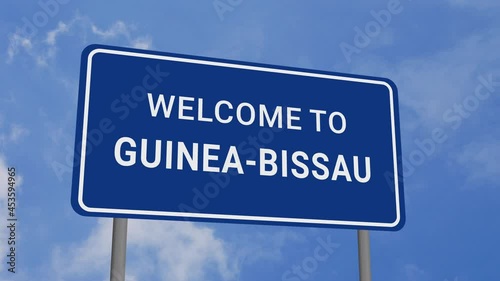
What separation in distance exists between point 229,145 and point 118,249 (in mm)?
895

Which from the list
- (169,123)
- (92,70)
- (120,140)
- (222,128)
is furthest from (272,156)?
(92,70)

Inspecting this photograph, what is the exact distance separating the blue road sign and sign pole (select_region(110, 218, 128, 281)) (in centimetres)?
7

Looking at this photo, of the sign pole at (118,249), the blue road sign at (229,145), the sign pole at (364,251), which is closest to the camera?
the sign pole at (118,249)

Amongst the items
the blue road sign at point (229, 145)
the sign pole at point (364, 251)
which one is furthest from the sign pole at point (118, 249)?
the sign pole at point (364, 251)

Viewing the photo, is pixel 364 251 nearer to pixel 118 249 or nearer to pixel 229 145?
pixel 229 145

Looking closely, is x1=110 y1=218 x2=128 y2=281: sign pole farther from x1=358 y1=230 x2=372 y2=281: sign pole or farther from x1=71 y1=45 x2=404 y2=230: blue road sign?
x1=358 y1=230 x2=372 y2=281: sign pole

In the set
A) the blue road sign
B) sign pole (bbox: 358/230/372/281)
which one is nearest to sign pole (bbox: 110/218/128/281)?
the blue road sign

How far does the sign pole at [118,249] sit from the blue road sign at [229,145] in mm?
66

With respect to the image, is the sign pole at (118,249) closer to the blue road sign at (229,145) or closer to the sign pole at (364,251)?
the blue road sign at (229,145)

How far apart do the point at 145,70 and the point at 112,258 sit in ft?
3.80

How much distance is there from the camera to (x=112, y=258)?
377 cm

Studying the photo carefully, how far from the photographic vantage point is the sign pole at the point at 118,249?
3.72 meters

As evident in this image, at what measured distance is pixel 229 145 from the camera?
408 cm

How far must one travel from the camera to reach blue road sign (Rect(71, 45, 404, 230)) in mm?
3906
